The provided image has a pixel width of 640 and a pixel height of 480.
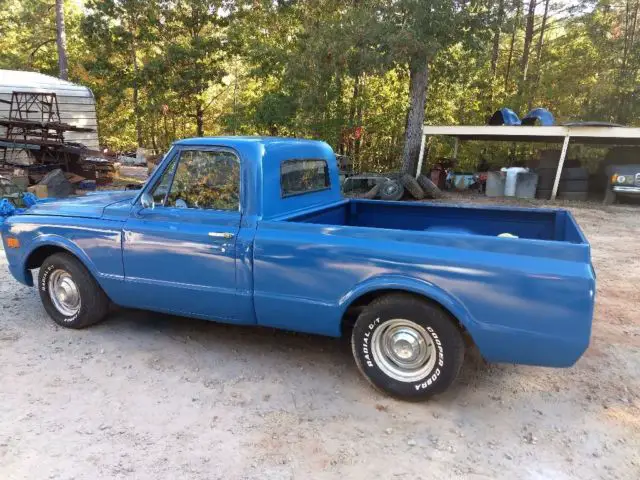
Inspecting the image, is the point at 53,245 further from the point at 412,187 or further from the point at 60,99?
the point at 60,99

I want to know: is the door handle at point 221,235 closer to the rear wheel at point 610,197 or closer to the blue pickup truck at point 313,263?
the blue pickup truck at point 313,263

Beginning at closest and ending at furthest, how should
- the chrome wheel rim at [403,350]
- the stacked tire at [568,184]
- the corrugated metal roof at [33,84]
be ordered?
1. the chrome wheel rim at [403,350]
2. the stacked tire at [568,184]
3. the corrugated metal roof at [33,84]

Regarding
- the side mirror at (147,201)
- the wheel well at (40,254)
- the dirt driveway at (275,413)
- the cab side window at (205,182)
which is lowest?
the dirt driveway at (275,413)

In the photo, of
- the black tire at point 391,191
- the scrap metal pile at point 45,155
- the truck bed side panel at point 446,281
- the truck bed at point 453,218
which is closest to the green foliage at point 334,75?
the black tire at point 391,191

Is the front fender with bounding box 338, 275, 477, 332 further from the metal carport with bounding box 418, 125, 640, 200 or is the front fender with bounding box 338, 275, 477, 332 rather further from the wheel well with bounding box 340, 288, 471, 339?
the metal carport with bounding box 418, 125, 640, 200

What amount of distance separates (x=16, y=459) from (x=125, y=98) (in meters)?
23.3

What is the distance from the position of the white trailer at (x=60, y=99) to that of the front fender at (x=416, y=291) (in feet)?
48.1

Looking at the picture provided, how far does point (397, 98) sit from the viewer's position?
20750 mm

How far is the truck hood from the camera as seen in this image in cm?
418

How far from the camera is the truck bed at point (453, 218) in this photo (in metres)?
4.02

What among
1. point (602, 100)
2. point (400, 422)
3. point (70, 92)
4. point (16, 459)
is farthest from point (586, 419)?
point (602, 100)

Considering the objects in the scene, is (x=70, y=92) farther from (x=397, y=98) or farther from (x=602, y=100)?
(x=602, y=100)

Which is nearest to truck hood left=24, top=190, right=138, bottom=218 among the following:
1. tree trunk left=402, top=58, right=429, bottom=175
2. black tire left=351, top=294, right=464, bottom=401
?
black tire left=351, top=294, right=464, bottom=401

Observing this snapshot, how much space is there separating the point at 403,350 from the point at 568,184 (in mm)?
14236
